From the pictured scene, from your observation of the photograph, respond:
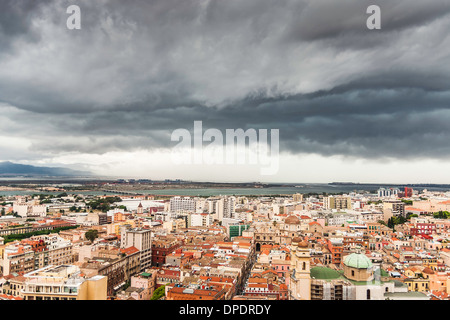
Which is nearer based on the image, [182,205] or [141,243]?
[141,243]

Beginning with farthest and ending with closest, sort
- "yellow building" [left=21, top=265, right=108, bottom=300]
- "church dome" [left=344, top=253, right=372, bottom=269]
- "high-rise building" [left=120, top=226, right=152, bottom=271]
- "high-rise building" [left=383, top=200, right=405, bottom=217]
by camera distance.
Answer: "high-rise building" [left=383, top=200, right=405, bottom=217], "high-rise building" [left=120, top=226, right=152, bottom=271], "church dome" [left=344, top=253, right=372, bottom=269], "yellow building" [left=21, top=265, right=108, bottom=300]

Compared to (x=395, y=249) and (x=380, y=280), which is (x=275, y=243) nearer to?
(x=395, y=249)

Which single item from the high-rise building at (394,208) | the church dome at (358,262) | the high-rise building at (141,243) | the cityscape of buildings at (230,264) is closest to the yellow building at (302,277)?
the cityscape of buildings at (230,264)

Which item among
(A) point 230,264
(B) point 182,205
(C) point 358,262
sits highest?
(C) point 358,262

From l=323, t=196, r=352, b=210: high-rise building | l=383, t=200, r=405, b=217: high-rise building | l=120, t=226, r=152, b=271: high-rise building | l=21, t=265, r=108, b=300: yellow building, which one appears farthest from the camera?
l=323, t=196, r=352, b=210: high-rise building

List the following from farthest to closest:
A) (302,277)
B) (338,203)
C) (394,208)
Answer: (338,203) < (394,208) < (302,277)

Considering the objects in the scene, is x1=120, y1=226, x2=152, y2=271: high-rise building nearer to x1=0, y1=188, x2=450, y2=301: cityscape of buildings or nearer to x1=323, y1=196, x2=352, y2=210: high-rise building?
x1=0, y1=188, x2=450, y2=301: cityscape of buildings

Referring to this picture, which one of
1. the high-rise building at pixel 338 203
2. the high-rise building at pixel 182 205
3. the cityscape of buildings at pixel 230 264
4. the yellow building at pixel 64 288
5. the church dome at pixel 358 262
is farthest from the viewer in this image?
the high-rise building at pixel 182 205

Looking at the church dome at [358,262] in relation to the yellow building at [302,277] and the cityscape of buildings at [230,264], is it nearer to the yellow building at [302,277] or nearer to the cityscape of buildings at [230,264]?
the cityscape of buildings at [230,264]

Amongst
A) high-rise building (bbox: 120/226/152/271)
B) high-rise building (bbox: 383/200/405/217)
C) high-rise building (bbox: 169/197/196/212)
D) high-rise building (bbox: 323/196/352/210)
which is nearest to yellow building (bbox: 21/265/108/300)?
high-rise building (bbox: 120/226/152/271)

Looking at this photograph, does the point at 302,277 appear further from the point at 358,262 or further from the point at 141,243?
the point at 141,243

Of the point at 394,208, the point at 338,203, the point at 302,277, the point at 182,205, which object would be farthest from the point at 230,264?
the point at 338,203
